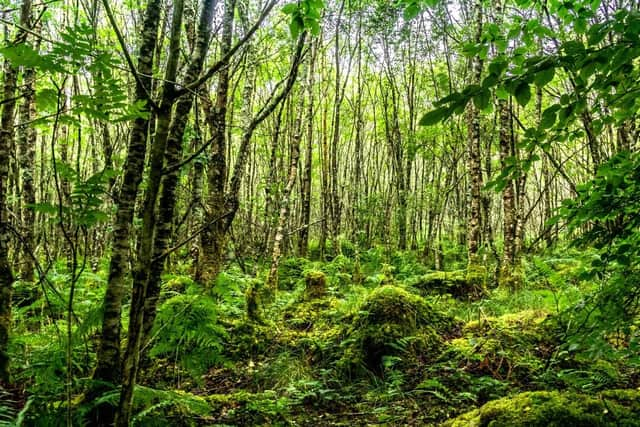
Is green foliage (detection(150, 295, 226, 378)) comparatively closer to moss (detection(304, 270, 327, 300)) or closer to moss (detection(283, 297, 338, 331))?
moss (detection(283, 297, 338, 331))

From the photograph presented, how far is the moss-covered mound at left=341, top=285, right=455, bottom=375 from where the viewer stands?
4520 mm

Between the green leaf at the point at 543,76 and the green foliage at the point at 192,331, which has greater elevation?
the green leaf at the point at 543,76

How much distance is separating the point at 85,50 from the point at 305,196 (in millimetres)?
13159

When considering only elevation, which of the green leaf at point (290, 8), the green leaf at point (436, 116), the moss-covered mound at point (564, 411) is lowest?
the moss-covered mound at point (564, 411)

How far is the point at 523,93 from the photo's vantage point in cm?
132

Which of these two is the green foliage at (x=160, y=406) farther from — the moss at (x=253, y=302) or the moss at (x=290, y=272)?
the moss at (x=290, y=272)

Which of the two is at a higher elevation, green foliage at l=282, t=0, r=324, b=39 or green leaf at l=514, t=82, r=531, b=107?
green foliage at l=282, t=0, r=324, b=39

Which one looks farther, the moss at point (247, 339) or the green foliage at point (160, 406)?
the moss at point (247, 339)

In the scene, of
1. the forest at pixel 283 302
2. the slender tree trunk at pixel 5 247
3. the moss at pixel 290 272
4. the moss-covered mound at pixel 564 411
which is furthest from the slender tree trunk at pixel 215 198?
the moss-covered mound at pixel 564 411

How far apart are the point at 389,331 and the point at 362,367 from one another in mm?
541

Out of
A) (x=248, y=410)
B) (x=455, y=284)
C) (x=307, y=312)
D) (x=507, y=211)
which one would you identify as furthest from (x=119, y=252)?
(x=507, y=211)

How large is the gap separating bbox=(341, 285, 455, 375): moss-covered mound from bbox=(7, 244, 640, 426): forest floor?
1 cm

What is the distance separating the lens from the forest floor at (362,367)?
2.50m

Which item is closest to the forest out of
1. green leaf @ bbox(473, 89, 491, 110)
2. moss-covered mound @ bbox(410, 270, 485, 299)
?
green leaf @ bbox(473, 89, 491, 110)
